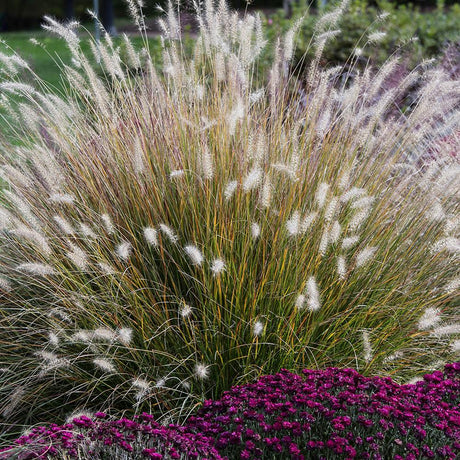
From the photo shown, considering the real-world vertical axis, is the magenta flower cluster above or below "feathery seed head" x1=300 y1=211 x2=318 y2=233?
below

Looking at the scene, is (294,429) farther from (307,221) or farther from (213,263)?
(307,221)

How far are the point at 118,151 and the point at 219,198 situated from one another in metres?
0.61

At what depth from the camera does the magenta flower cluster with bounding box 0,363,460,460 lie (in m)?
2.33

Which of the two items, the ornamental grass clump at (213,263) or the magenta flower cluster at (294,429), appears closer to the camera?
the magenta flower cluster at (294,429)

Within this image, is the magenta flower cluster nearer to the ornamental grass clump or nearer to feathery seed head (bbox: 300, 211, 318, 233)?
the ornamental grass clump

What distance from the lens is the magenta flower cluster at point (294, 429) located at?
7.64 feet

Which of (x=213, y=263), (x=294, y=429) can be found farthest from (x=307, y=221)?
(x=294, y=429)

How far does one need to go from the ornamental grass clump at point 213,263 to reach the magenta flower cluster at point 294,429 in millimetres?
280

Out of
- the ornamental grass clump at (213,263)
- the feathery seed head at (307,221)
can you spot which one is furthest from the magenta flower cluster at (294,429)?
the feathery seed head at (307,221)

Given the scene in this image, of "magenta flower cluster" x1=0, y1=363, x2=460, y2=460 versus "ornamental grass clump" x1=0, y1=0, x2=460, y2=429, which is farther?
"ornamental grass clump" x1=0, y1=0, x2=460, y2=429

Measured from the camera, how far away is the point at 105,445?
236 centimetres

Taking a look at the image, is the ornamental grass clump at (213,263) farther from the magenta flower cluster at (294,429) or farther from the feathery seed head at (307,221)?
the magenta flower cluster at (294,429)

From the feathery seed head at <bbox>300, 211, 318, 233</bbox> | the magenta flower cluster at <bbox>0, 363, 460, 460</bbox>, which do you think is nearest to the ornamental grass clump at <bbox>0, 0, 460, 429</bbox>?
the feathery seed head at <bbox>300, 211, 318, 233</bbox>

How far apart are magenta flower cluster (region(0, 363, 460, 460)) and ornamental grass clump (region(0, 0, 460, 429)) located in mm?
280
